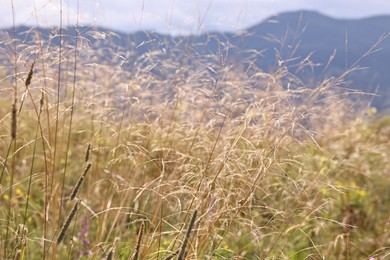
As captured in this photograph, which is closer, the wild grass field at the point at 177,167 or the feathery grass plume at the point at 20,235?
the feathery grass plume at the point at 20,235

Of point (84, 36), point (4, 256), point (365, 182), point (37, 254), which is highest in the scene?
point (84, 36)

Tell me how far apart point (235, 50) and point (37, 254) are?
1499mm

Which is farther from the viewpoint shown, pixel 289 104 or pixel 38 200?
pixel 38 200

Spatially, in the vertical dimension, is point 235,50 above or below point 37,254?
above

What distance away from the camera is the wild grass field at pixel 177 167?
6.35 feet

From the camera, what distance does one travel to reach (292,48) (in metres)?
2.54

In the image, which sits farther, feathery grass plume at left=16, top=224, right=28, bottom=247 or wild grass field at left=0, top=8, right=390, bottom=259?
wild grass field at left=0, top=8, right=390, bottom=259

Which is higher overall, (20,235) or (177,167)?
(20,235)

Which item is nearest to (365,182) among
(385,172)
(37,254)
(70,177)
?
(385,172)

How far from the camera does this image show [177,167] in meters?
2.69

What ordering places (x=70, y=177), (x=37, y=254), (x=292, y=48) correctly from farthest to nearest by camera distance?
(x=70, y=177) → (x=37, y=254) → (x=292, y=48)

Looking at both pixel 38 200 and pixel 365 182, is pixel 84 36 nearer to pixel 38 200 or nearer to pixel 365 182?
pixel 38 200

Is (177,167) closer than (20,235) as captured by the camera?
No

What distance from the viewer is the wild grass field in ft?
6.35
